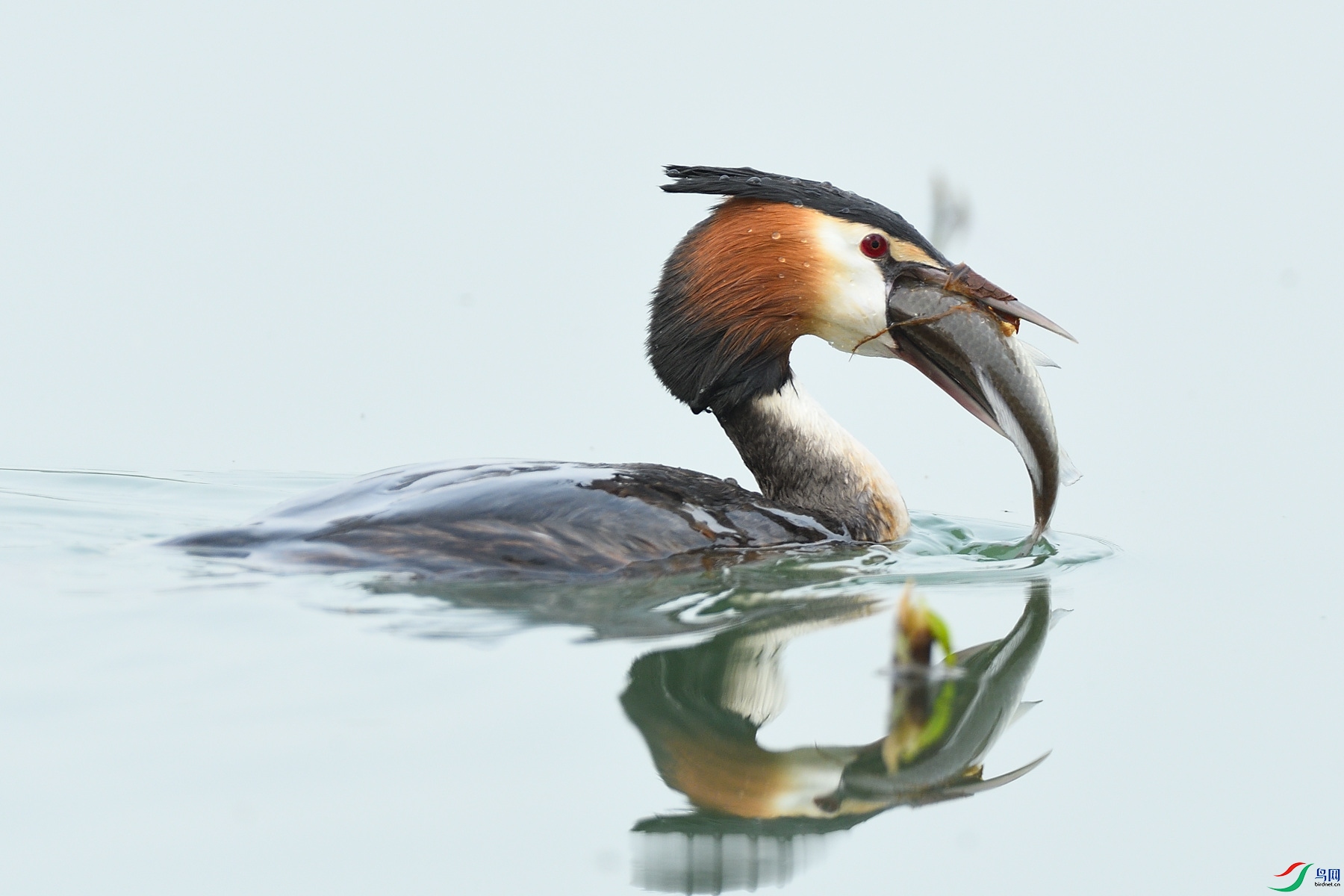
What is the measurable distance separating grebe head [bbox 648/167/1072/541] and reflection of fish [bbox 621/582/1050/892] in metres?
1.44

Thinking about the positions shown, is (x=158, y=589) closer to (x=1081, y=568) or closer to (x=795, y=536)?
(x=795, y=536)

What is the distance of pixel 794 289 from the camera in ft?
21.1

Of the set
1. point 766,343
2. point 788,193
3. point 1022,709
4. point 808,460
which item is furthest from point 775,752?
point 788,193

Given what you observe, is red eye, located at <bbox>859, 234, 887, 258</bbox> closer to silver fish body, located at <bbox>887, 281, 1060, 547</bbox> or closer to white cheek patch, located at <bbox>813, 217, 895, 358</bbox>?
white cheek patch, located at <bbox>813, 217, 895, 358</bbox>

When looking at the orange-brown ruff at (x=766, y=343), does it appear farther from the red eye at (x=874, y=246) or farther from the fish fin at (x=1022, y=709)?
the fish fin at (x=1022, y=709)

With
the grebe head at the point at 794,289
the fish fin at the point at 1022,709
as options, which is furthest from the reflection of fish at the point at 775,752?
the grebe head at the point at 794,289

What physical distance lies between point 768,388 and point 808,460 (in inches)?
13.6

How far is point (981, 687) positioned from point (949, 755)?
606 millimetres

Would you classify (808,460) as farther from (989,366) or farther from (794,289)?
(989,366)

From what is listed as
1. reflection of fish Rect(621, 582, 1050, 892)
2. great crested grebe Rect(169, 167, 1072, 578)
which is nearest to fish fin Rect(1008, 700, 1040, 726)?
reflection of fish Rect(621, 582, 1050, 892)

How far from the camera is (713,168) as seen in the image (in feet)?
20.9

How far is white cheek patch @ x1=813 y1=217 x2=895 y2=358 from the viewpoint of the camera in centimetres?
639

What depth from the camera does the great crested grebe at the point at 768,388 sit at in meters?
5.83

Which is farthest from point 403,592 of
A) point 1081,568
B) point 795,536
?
point 1081,568
